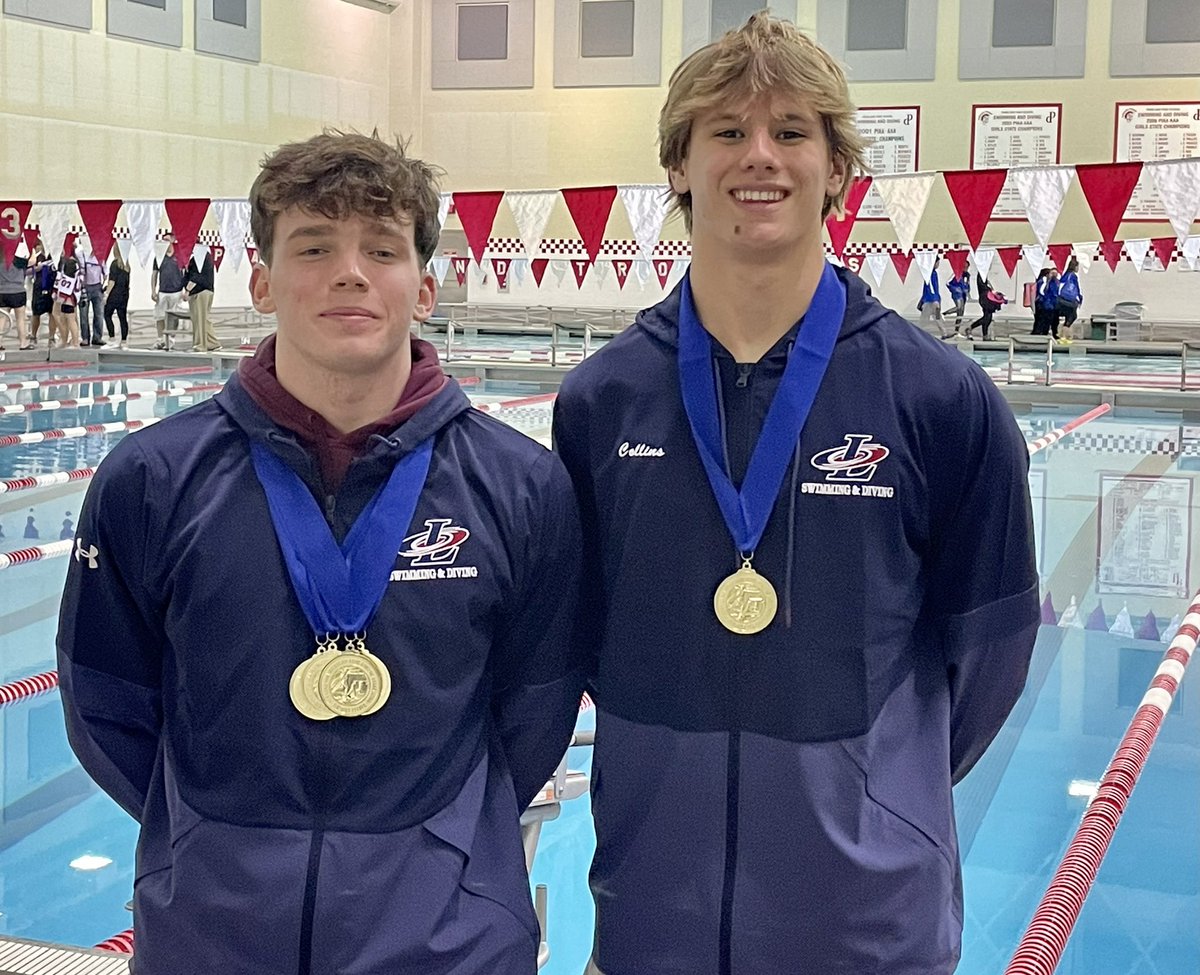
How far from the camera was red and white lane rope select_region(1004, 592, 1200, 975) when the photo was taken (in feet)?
10.0

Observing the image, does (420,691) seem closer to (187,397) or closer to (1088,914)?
(1088,914)

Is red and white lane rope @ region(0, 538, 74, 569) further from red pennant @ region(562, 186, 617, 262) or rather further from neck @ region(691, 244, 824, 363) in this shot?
red pennant @ region(562, 186, 617, 262)

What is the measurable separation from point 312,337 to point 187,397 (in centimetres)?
1332

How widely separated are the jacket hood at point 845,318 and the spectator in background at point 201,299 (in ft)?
61.3

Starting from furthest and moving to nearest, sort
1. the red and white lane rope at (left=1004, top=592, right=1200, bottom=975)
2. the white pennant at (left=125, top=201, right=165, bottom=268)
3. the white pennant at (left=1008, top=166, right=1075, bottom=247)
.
→ the white pennant at (left=125, top=201, right=165, bottom=268) < the white pennant at (left=1008, top=166, right=1075, bottom=247) < the red and white lane rope at (left=1004, top=592, right=1200, bottom=975)

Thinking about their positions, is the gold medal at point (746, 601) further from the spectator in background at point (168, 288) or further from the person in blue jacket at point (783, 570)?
the spectator in background at point (168, 288)

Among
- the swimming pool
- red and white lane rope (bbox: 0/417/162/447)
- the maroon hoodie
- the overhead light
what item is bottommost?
the overhead light

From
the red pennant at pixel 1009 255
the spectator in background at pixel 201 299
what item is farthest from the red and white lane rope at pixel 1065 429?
the spectator in background at pixel 201 299

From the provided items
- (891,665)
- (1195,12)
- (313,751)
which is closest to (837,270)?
(891,665)

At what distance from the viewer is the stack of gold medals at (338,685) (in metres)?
1.76

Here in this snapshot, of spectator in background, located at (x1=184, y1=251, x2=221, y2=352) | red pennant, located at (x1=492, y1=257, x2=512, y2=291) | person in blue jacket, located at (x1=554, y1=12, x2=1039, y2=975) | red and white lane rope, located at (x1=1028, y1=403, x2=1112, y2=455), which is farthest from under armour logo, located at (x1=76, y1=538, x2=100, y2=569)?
red pennant, located at (x1=492, y1=257, x2=512, y2=291)

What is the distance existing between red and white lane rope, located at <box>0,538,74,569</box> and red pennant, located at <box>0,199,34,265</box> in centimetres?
1025

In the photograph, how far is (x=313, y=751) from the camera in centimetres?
178

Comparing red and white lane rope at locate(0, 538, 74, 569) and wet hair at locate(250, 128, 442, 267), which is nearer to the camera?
wet hair at locate(250, 128, 442, 267)
